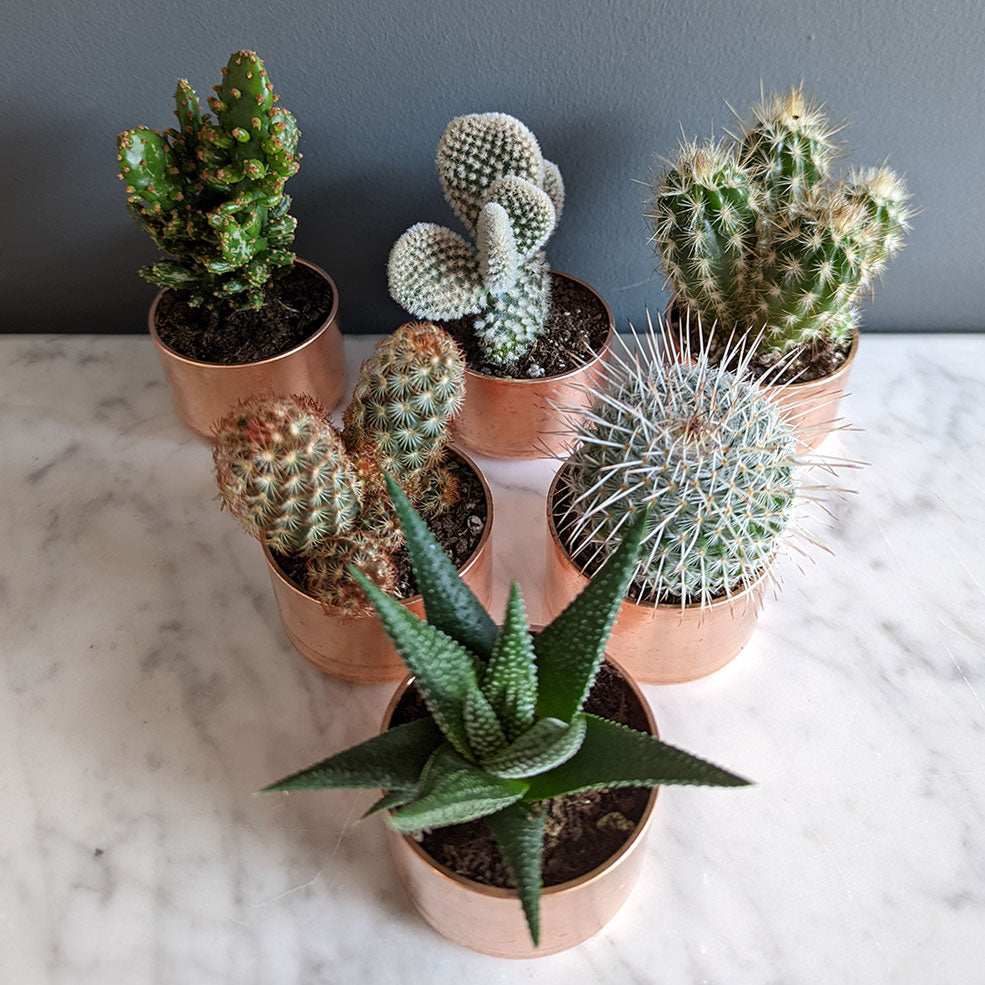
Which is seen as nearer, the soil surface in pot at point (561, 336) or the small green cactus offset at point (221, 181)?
the small green cactus offset at point (221, 181)

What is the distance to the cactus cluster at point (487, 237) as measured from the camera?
0.96 meters

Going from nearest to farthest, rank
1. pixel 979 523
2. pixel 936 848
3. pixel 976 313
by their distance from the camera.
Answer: pixel 936 848, pixel 979 523, pixel 976 313

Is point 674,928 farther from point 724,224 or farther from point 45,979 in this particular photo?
point 724,224

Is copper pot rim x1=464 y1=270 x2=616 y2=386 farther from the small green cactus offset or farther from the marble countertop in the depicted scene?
the small green cactus offset

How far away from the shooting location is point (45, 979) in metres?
0.73

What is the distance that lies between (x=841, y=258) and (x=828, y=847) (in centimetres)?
57

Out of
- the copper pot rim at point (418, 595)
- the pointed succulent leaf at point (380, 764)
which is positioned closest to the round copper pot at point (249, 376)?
the copper pot rim at point (418, 595)

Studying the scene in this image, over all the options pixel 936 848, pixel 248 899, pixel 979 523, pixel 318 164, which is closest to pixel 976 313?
pixel 979 523

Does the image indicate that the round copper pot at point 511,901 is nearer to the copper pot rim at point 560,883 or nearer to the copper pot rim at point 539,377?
the copper pot rim at point 560,883

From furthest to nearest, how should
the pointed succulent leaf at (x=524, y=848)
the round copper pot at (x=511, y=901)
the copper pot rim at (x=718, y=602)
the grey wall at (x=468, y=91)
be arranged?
the grey wall at (x=468, y=91) → the copper pot rim at (x=718, y=602) → the round copper pot at (x=511, y=901) → the pointed succulent leaf at (x=524, y=848)

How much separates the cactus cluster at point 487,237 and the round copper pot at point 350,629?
0.61 ft

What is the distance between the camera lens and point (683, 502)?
74 centimetres

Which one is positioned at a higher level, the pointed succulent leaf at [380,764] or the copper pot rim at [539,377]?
the copper pot rim at [539,377]

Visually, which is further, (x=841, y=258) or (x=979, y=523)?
(x=979, y=523)
